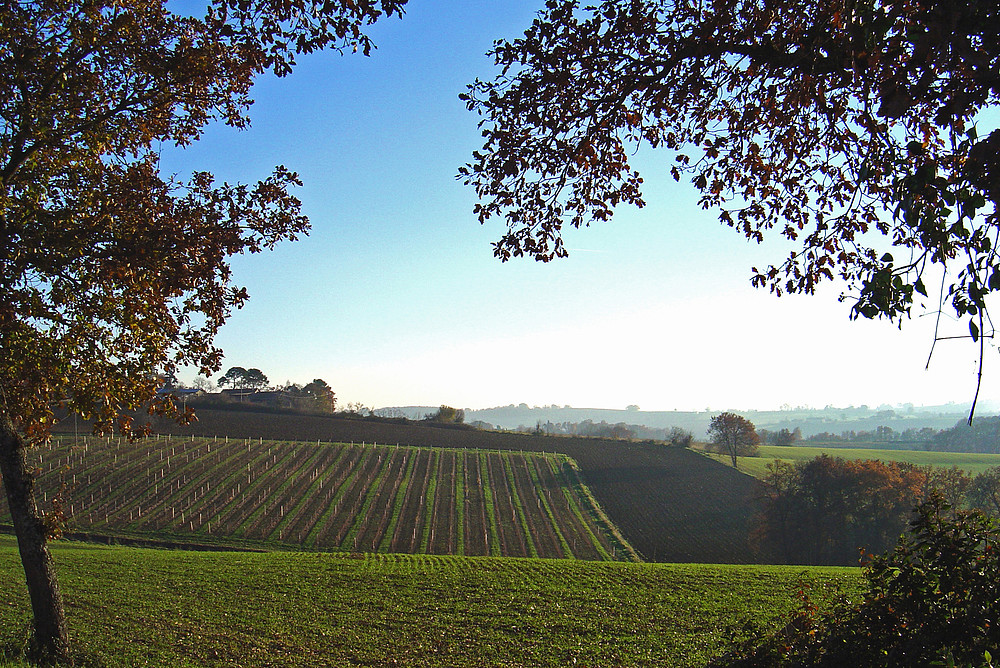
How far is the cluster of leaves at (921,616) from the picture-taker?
12.7 feet

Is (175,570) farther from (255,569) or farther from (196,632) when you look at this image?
(196,632)

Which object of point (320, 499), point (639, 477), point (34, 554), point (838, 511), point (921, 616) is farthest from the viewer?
point (639, 477)

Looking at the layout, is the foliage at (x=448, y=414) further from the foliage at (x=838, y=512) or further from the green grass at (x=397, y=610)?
the green grass at (x=397, y=610)

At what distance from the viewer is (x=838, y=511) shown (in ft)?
136

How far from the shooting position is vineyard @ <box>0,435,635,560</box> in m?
36.7

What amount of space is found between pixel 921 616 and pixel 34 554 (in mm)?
9870

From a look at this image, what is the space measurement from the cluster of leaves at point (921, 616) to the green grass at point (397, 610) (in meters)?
0.89

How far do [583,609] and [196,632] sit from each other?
28.4ft

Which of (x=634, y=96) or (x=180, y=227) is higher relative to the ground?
(x=634, y=96)

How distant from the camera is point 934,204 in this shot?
294 centimetres

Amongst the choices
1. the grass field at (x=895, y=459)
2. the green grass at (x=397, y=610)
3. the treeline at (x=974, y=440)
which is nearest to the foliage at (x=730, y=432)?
the grass field at (x=895, y=459)

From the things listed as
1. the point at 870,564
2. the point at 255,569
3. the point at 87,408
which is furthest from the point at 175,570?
the point at 870,564

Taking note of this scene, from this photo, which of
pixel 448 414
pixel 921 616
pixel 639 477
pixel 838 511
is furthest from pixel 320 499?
pixel 448 414

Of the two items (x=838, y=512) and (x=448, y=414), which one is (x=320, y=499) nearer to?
(x=838, y=512)
